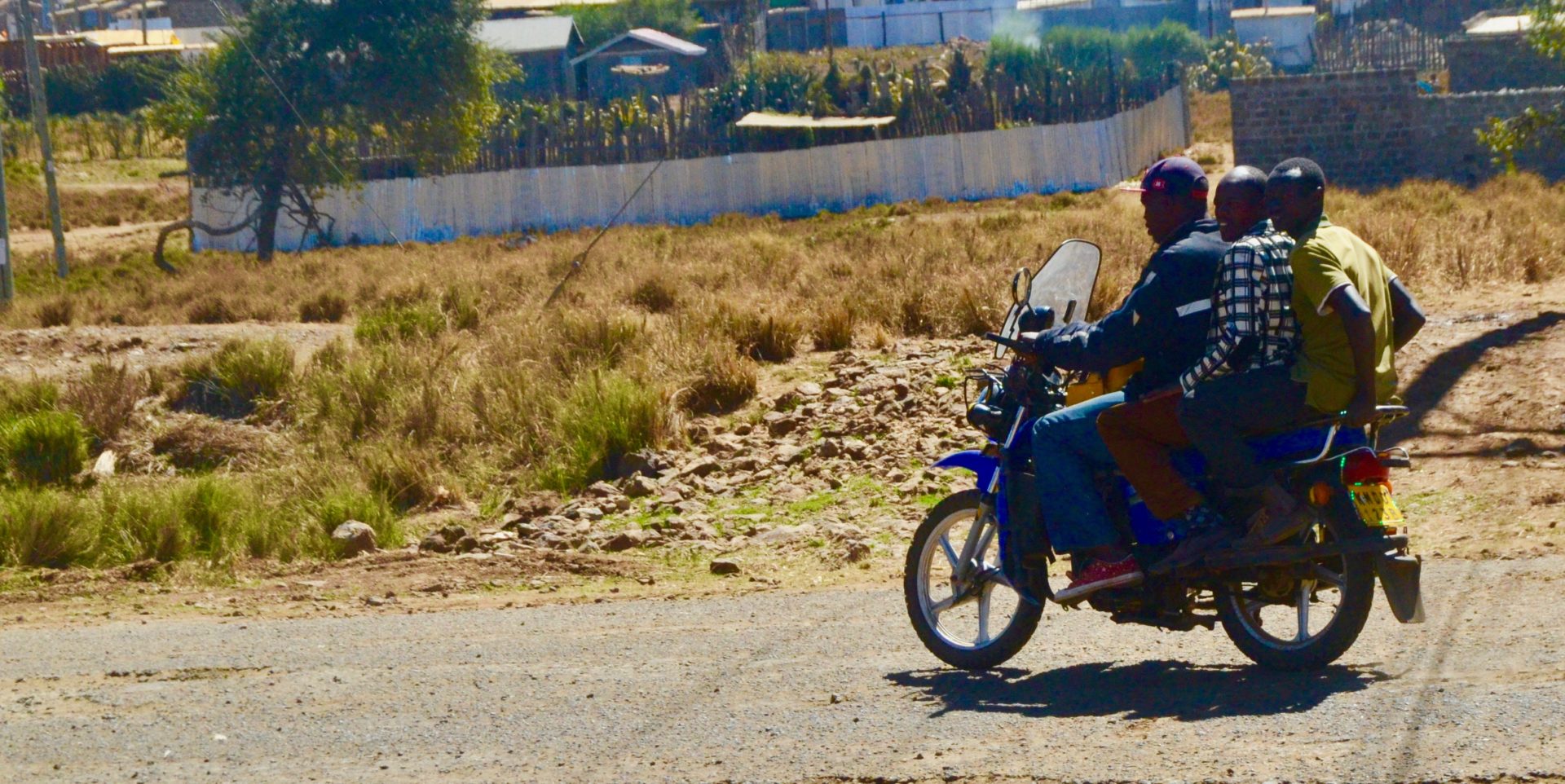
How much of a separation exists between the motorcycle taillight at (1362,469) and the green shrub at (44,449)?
10188 millimetres

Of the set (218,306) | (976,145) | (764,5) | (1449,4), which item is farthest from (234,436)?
(764,5)

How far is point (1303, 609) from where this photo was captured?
17.2 feet

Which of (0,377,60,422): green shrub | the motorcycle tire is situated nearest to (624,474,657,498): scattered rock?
the motorcycle tire

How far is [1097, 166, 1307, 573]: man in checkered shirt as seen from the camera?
194 inches

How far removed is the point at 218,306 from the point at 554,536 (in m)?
13.2

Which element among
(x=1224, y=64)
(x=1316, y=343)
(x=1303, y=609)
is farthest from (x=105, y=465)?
(x=1224, y=64)

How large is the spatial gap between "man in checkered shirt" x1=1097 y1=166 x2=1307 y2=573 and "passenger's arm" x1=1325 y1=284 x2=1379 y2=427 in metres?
0.19

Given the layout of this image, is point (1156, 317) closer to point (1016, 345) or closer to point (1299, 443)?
point (1016, 345)

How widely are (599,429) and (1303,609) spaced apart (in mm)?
6436

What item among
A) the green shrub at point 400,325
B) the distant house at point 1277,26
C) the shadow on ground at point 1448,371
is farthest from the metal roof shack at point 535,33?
the shadow on ground at point 1448,371

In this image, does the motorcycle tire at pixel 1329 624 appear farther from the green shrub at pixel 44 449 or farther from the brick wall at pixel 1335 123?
the brick wall at pixel 1335 123

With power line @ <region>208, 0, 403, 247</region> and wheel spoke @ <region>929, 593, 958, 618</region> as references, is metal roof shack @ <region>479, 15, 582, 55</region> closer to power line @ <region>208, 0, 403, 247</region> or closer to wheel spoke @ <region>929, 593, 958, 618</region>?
power line @ <region>208, 0, 403, 247</region>

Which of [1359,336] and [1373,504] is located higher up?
[1359,336]

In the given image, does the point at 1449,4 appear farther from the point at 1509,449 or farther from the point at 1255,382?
the point at 1255,382
